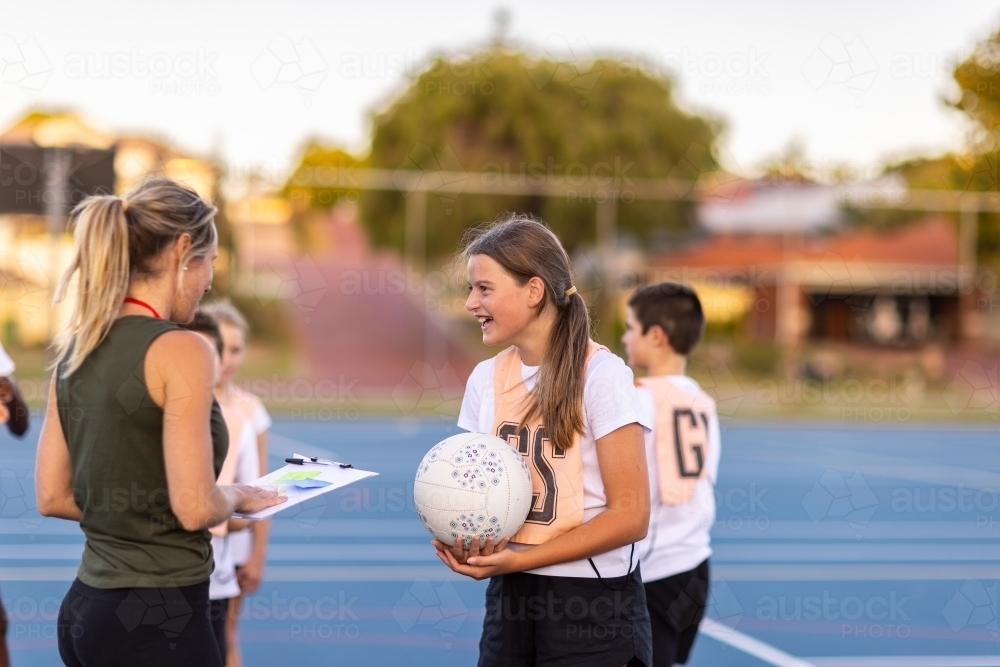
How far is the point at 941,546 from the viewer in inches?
365

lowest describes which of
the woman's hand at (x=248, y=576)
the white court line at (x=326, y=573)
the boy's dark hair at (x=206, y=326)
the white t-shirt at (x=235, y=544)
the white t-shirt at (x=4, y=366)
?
the white court line at (x=326, y=573)

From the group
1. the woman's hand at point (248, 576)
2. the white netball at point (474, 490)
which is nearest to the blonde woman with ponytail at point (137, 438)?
the white netball at point (474, 490)

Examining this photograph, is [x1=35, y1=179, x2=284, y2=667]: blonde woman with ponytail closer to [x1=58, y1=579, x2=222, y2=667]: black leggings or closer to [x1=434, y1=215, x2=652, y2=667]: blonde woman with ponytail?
[x1=58, y1=579, x2=222, y2=667]: black leggings

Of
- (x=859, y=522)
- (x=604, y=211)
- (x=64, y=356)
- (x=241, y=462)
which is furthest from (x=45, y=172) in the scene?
(x=604, y=211)

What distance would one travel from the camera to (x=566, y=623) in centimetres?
271

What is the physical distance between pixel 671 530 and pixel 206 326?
73.7 inches

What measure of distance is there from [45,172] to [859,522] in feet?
28.5

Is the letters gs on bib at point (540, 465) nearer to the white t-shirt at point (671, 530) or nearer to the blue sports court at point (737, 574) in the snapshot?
the blue sports court at point (737, 574)

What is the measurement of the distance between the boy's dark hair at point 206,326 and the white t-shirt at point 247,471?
1.40ft

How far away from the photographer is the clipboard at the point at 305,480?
2.76 meters

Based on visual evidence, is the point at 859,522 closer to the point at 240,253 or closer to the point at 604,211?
the point at 604,211

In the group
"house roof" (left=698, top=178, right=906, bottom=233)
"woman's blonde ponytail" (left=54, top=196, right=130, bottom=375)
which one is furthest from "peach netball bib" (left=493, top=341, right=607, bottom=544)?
"house roof" (left=698, top=178, right=906, bottom=233)

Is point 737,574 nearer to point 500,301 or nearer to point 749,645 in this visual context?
point 749,645

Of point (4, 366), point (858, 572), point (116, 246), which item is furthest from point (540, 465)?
point (858, 572)
